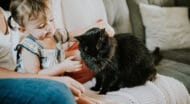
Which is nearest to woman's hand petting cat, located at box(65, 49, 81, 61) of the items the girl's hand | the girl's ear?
the girl's hand

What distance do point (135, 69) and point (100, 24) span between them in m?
0.31

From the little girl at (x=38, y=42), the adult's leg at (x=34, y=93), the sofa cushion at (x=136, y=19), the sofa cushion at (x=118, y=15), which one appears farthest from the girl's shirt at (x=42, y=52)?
the sofa cushion at (x=136, y=19)

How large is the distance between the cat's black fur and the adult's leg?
1.62ft

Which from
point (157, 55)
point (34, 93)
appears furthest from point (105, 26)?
point (34, 93)

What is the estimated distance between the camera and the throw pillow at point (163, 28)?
2.37 meters

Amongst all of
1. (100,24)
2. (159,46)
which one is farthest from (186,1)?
(100,24)

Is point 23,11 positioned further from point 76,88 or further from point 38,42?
point 76,88

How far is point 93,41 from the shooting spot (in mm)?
1665

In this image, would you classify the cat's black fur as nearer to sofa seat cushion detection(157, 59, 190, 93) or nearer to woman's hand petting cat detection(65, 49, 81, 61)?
woman's hand petting cat detection(65, 49, 81, 61)

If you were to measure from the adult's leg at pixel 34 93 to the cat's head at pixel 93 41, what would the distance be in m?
0.48

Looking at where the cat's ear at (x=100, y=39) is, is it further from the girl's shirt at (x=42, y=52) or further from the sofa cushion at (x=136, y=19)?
the sofa cushion at (x=136, y=19)

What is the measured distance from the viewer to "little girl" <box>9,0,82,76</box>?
1.57 metres

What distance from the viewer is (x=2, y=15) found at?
156 centimetres

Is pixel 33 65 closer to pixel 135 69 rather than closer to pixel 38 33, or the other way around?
pixel 38 33
